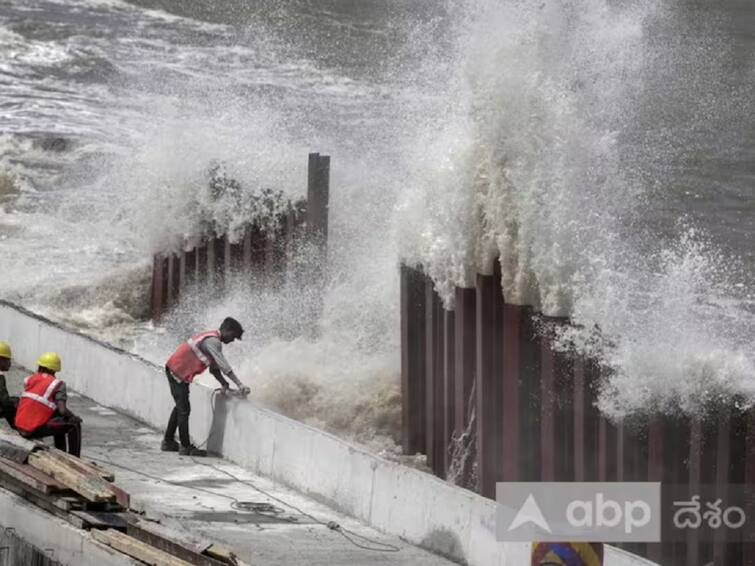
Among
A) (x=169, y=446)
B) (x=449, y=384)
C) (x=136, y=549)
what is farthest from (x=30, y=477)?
(x=449, y=384)

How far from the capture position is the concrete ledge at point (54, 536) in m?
10.4

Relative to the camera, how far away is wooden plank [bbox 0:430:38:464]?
39.2ft

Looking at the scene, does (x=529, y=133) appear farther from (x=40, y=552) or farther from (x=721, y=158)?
(x=721, y=158)

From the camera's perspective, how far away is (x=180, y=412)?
47.4 feet

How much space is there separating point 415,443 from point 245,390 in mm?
2088

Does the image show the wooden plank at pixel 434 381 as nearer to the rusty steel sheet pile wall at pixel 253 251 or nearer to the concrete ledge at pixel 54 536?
the rusty steel sheet pile wall at pixel 253 251

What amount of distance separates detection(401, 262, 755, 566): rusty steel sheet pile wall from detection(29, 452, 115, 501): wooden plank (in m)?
3.37

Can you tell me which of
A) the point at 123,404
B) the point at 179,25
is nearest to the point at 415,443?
the point at 123,404

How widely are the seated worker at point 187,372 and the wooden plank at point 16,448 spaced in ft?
7.44

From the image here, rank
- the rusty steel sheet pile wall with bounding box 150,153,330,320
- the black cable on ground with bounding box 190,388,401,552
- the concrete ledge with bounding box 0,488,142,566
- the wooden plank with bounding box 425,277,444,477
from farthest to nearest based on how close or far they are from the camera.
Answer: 1. the rusty steel sheet pile wall with bounding box 150,153,330,320
2. the wooden plank with bounding box 425,277,444,477
3. the black cable on ground with bounding box 190,388,401,552
4. the concrete ledge with bounding box 0,488,142,566

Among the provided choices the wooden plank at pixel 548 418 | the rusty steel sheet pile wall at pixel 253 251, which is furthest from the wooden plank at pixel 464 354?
the rusty steel sheet pile wall at pixel 253 251

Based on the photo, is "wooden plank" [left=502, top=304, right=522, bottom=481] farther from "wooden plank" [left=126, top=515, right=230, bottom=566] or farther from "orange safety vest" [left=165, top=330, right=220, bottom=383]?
"wooden plank" [left=126, top=515, right=230, bottom=566]

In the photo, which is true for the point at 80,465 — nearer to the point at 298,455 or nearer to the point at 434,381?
Result: the point at 298,455

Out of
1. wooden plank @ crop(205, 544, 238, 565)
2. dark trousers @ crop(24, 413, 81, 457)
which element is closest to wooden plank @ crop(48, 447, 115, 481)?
dark trousers @ crop(24, 413, 81, 457)
